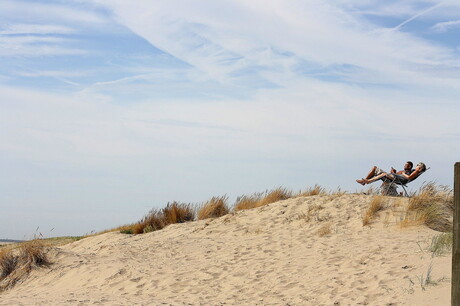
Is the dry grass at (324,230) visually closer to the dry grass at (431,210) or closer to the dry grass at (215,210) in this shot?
the dry grass at (431,210)

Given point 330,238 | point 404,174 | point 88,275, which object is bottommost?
point 88,275

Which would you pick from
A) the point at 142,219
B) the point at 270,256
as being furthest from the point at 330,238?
the point at 142,219

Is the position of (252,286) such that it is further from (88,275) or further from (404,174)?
(404,174)

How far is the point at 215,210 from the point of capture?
17.0 metres

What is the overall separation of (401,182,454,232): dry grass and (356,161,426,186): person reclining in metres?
0.56

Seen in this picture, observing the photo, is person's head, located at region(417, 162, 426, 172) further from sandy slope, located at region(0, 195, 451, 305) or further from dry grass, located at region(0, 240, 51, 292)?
dry grass, located at region(0, 240, 51, 292)

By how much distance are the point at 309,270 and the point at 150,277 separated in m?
3.01

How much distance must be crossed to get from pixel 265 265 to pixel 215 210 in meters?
6.12

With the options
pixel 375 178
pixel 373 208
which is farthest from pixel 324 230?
pixel 375 178

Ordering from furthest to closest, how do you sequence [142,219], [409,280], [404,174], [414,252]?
[142,219] → [404,174] → [414,252] → [409,280]

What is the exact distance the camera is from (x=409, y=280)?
8.78m

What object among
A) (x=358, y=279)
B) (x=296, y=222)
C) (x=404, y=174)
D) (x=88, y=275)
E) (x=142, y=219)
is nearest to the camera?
(x=358, y=279)

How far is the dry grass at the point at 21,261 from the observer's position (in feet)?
42.4

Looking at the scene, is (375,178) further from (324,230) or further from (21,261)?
(21,261)
